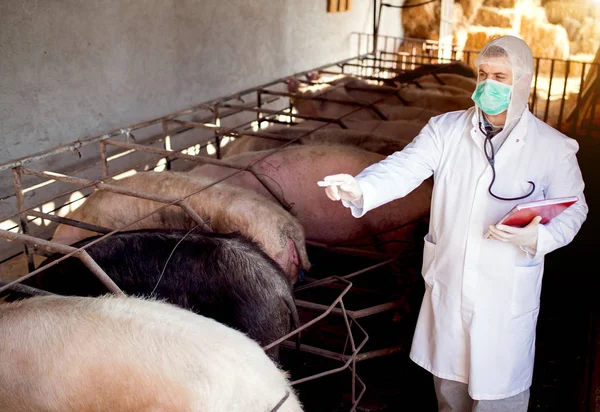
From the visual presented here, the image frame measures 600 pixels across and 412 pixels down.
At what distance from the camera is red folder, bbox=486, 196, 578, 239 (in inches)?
85.8

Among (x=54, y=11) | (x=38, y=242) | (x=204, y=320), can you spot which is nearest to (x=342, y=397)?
(x=204, y=320)

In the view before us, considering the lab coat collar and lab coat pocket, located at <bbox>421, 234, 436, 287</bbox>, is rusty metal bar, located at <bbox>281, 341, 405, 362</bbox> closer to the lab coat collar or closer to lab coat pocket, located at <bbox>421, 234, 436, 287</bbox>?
lab coat pocket, located at <bbox>421, 234, 436, 287</bbox>

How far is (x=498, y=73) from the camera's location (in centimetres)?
234

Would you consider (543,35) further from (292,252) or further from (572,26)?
(292,252)

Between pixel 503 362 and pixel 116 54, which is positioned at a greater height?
pixel 116 54

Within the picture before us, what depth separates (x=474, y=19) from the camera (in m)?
15.0

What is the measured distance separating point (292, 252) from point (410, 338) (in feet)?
2.49

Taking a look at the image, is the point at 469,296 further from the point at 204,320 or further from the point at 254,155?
the point at 254,155

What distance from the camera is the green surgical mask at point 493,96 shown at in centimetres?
233

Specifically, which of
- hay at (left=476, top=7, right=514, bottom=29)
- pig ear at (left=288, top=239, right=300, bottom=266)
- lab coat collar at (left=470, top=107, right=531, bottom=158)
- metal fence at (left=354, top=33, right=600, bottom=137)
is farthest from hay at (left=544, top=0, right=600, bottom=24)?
lab coat collar at (left=470, top=107, right=531, bottom=158)

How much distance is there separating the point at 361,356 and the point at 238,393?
3.77ft

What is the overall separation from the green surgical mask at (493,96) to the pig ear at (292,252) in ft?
4.46

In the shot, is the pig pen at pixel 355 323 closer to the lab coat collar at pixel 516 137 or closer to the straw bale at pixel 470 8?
the lab coat collar at pixel 516 137

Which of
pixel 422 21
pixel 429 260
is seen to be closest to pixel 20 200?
pixel 429 260
